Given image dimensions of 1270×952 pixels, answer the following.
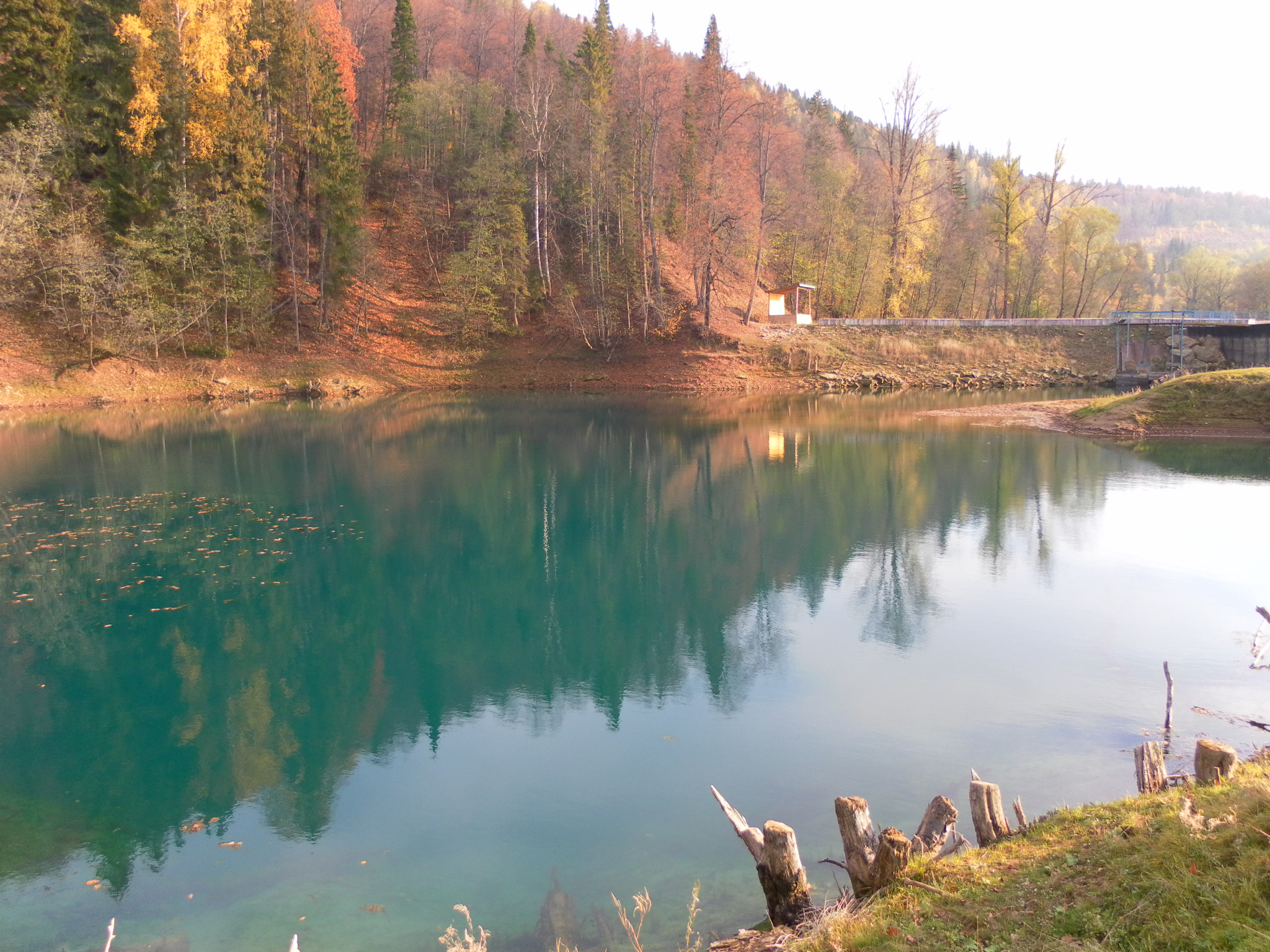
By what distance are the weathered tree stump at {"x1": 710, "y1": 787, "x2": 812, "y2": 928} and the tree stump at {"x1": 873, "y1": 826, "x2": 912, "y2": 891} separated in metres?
0.50

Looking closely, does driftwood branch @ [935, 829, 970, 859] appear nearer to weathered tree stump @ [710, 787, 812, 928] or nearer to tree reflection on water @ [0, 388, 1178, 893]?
weathered tree stump @ [710, 787, 812, 928]

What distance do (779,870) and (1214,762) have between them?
335 centimetres

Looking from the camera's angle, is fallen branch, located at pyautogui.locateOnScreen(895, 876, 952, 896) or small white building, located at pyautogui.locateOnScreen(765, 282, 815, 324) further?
small white building, located at pyautogui.locateOnScreen(765, 282, 815, 324)

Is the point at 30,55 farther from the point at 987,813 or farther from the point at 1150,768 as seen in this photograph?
the point at 1150,768

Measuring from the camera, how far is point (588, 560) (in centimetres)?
1600

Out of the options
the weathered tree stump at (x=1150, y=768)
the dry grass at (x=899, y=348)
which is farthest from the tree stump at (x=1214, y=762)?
the dry grass at (x=899, y=348)

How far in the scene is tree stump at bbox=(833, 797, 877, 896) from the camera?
5281 mm

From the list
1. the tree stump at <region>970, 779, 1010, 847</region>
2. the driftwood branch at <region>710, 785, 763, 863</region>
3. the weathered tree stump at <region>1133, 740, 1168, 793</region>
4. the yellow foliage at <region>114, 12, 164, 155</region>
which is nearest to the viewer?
the driftwood branch at <region>710, 785, 763, 863</region>

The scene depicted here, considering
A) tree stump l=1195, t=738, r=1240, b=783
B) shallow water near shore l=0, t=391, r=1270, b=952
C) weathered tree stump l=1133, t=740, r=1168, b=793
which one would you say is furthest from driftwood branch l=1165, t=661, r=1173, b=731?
tree stump l=1195, t=738, r=1240, b=783

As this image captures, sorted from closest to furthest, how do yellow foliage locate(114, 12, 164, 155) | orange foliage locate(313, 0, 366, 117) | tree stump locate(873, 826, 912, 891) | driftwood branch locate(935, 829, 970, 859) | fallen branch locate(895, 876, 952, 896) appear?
fallen branch locate(895, 876, 952, 896) → tree stump locate(873, 826, 912, 891) → driftwood branch locate(935, 829, 970, 859) → yellow foliage locate(114, 12, 164, 155) → orange foliage locate(313, 0, 366, 117)

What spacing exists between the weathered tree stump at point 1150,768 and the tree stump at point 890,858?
2352 millimetres

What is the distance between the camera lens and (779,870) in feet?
17.7

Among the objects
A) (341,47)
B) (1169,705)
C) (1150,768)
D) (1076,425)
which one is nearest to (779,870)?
(1150,768)

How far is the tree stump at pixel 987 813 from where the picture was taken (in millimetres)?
5719
